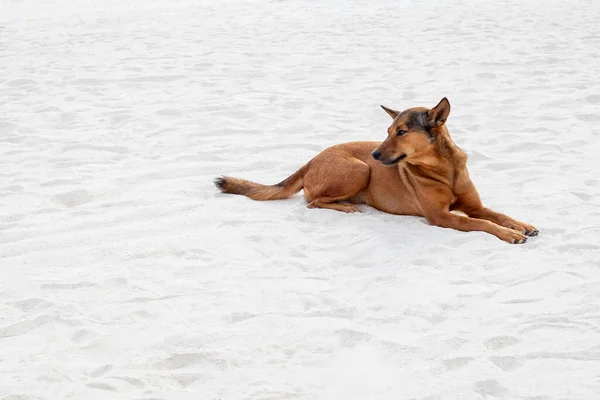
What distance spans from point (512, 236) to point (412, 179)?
72 cm

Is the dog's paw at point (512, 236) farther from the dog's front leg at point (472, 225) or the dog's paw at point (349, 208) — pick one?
the dog's paw at point (349, 208)

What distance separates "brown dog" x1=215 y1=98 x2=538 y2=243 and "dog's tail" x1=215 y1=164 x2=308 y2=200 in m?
0.09

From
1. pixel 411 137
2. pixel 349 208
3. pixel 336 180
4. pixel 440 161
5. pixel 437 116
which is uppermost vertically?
pixel 437 116

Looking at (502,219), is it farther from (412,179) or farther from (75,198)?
(75,198)

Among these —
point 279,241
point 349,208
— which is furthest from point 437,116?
point 279,241

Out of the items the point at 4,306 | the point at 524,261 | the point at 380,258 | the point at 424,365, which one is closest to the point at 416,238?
the point at 380,258

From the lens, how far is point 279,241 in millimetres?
4762

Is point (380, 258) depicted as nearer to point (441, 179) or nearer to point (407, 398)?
point (441, 179)

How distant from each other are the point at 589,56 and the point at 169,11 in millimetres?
7961

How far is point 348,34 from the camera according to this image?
11.7 m

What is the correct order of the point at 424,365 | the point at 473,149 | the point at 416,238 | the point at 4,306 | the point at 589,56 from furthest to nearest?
the point at 589,56
the point at 473,149
the point at 416,238
the point at 4,306
the point at 424,365

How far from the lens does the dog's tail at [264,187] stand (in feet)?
17.9

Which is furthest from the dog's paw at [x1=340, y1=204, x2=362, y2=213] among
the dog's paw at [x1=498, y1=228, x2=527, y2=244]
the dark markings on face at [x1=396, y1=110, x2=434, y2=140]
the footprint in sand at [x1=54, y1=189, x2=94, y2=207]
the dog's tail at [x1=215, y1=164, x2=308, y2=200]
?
the footprint in sand at [x1=54, y1=189, x2=94, y2=207]

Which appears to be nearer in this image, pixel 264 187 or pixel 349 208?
pixel 349 208
